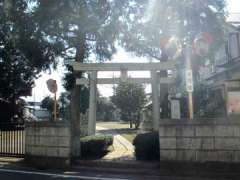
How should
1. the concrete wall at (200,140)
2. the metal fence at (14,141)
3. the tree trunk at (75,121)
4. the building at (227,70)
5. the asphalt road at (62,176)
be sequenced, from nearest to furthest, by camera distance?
the asphalt road at (62,176) → the concrete wall at (200,140) → the tree trunk at (75,121) → the metal fence at (14,141) → the building at (227,70)

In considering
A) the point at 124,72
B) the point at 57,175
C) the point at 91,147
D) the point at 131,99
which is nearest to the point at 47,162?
the point at 91,147

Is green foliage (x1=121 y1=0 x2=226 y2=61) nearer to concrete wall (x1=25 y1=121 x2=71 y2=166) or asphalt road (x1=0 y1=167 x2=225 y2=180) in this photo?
concrete wall (x1=25 y1=121 x2=71 y2=166)

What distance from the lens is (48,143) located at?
36.6 feet

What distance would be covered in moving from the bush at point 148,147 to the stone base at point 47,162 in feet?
7.41

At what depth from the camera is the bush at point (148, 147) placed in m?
10.7

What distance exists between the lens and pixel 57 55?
14.0 metres

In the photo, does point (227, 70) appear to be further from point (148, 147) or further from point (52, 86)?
point (52, 86)

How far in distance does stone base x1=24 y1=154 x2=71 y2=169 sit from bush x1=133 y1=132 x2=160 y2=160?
226cm

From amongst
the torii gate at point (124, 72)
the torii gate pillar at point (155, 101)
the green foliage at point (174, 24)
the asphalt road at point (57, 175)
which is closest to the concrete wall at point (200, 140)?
the asphalt road at point (57, 175)

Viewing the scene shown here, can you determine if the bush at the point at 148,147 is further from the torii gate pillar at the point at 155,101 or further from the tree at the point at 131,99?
the tree at the point at 131,99

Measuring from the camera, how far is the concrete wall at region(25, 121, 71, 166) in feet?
35.6

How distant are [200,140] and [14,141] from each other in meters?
7.36

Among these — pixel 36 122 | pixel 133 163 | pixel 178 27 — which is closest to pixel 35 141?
pixel 36 122

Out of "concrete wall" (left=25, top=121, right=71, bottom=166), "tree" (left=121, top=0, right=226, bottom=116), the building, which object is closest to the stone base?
"concrete wall" (left=25, top=121, right=71, bottom=166)
